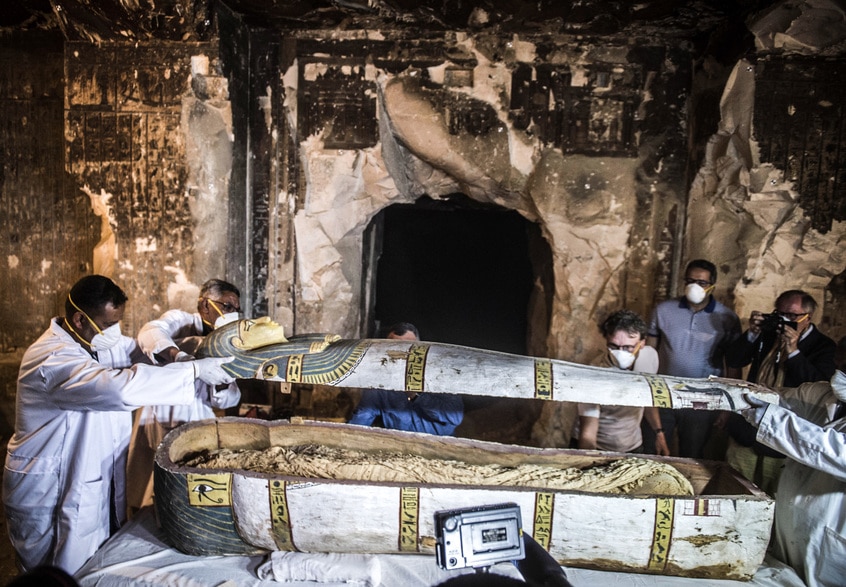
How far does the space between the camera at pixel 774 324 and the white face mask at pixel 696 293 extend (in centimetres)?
39

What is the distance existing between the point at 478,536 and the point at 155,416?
2097 mm

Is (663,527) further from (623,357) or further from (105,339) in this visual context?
(105,339)

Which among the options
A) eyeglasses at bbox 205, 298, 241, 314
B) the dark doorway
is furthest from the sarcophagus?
the dark doorway

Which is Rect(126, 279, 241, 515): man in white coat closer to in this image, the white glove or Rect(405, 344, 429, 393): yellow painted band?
the white glove

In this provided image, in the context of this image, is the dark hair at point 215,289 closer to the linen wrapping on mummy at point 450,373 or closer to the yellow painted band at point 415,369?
the linen wrapping on mummy at point 450,373

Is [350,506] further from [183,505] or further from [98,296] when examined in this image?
[98,296]

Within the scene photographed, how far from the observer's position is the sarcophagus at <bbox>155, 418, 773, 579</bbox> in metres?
2.17

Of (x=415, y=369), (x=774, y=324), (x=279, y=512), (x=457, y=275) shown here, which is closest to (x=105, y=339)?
(x=279, y=512)

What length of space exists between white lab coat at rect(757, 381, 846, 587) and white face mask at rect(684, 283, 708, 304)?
1027mm

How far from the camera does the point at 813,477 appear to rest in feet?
7.34

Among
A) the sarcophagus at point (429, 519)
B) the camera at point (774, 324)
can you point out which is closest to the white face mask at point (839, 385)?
the sarcophagus at point (429, 519)

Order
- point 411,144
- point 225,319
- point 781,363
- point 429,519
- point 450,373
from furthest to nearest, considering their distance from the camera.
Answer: point 411,144 → point 225,319 → point 781,363 → point 450,373 → point 429,519

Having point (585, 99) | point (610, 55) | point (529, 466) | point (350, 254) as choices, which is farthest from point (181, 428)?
point (610, 55)

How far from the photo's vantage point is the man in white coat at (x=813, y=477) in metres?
2.05
